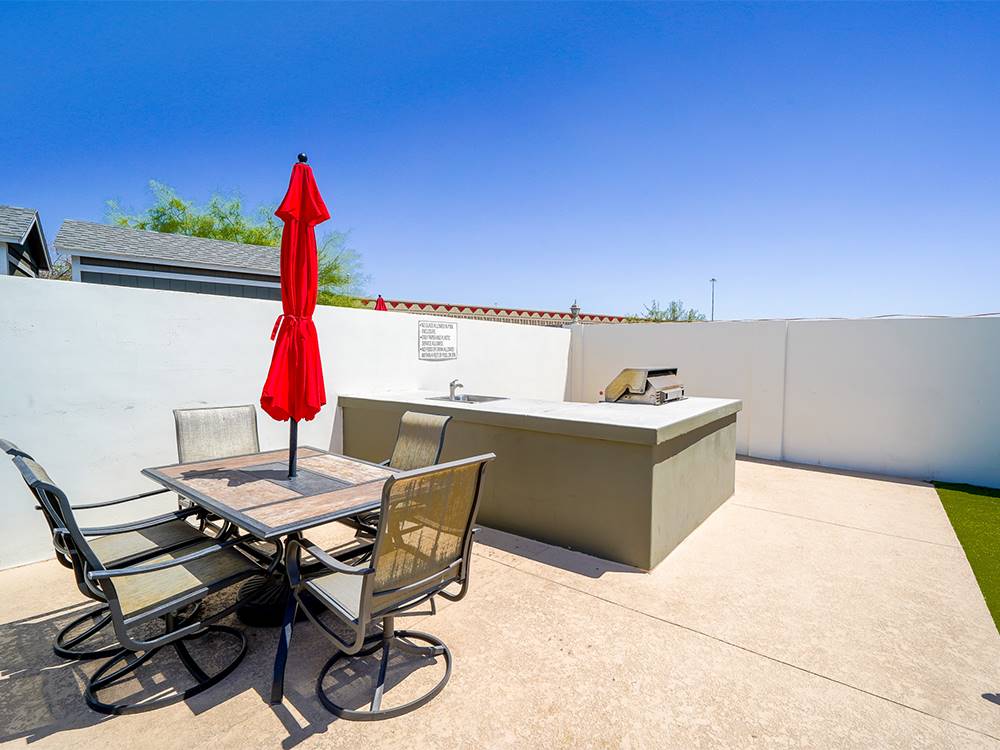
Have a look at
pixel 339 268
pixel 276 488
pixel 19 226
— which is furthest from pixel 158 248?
pixel 339 268

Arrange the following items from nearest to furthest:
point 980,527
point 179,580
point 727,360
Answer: point 179,580
point 980,527
point 727,360

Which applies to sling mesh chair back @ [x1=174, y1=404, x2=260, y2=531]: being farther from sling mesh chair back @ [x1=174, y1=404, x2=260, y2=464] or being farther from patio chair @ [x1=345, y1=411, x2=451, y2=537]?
patio chair @ [x1=345, y1=411, x2=451, y2=537]

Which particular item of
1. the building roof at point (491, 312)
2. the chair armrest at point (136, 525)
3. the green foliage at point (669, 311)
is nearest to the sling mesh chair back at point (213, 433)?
the chair armrest at point (136, 525)

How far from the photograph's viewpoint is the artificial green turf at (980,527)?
3162mm

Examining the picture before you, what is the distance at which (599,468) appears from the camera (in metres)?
3.53

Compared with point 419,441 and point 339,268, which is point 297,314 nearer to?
point 419,441

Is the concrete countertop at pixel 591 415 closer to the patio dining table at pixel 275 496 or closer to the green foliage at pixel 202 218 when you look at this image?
the patio dining table at pixel 275 496

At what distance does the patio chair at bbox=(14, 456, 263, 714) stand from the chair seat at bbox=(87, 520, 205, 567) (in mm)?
57

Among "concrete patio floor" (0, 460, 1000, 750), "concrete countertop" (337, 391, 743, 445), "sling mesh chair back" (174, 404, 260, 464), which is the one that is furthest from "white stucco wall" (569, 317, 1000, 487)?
"sling mesh chair back" (174, 404, 260, 464)

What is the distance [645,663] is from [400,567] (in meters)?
1.38

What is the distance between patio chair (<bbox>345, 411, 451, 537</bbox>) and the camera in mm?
3340

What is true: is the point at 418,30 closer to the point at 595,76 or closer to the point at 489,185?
the point at 595,76

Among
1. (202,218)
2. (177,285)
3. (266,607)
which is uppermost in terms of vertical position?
(202,218)

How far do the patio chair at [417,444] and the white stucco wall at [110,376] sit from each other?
6.20 feet
